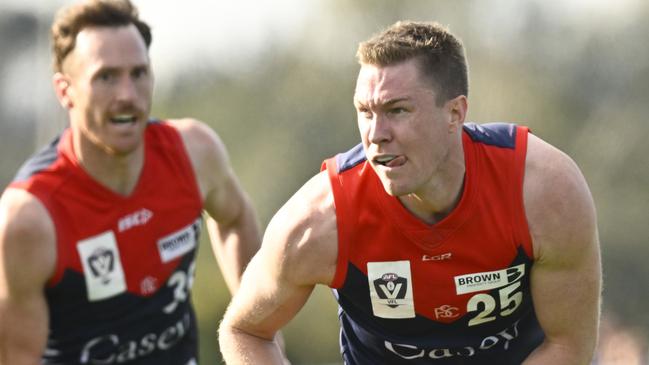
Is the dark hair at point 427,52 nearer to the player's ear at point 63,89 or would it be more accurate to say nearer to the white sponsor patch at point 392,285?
the white sponsor patch at point 392,285

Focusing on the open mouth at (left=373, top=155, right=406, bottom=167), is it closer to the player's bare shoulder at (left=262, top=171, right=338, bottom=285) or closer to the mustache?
the player's bare shoulder at (left=262, top=171, right=338, bottom=285)

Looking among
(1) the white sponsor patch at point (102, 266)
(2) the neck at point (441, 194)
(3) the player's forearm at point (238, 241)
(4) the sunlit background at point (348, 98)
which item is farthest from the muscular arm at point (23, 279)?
(4) the sunlit background at point (348, 98)

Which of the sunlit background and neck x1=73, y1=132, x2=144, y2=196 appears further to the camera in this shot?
the sunlit background

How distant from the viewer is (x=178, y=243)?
755 centimetres

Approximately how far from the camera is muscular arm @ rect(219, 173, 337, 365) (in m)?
6.30

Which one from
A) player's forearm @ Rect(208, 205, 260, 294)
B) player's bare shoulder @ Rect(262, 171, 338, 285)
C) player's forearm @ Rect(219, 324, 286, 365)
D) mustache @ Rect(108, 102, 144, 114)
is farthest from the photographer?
player's forearm @ Rect(208, 205, 260, 294)

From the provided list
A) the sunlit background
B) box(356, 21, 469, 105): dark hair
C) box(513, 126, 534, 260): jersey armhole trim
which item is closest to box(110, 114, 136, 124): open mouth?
box(356, 21, 469, 105): dark hair

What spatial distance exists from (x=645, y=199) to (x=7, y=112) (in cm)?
1053

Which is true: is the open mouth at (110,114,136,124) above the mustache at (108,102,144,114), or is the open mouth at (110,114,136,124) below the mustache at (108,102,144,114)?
below

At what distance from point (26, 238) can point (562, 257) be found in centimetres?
251

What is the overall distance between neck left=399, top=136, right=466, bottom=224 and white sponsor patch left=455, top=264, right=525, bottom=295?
0.28m

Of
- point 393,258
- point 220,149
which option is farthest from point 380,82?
point 220,149

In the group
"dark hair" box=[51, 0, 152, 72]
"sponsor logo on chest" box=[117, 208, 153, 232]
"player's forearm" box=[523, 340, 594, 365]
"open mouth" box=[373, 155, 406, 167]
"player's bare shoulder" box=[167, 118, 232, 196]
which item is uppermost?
"dark hair" box=[51, 0, 152, 72]

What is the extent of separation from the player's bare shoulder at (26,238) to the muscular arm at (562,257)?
231 centimetres
